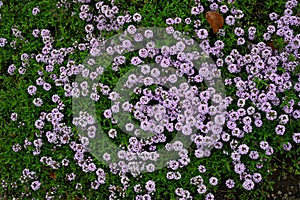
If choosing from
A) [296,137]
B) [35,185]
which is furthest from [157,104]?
[35,185]

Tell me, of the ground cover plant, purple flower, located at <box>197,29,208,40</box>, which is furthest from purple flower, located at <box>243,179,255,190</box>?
purple flower, located at <box>197,29,208,40</box>

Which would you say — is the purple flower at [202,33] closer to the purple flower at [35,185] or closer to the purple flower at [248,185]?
the purple flower at [248,185]

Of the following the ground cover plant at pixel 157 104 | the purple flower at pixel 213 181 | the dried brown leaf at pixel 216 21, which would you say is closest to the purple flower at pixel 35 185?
the ground cover plant at pixel 157 104

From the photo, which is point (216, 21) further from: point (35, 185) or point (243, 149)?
point (35, 185)

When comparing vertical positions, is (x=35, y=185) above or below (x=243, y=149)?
above

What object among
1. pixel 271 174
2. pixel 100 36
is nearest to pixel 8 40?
pixel 100 36

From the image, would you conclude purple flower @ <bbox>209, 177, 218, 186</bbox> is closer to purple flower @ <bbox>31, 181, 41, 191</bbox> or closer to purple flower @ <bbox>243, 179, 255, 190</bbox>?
purple flower @ <bbox>243, 179, 255, 190</bbox>

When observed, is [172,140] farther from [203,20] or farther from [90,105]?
[203,20]

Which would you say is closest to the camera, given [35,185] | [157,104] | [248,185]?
[248,185]

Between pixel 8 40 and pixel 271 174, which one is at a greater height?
pixel 8 40
